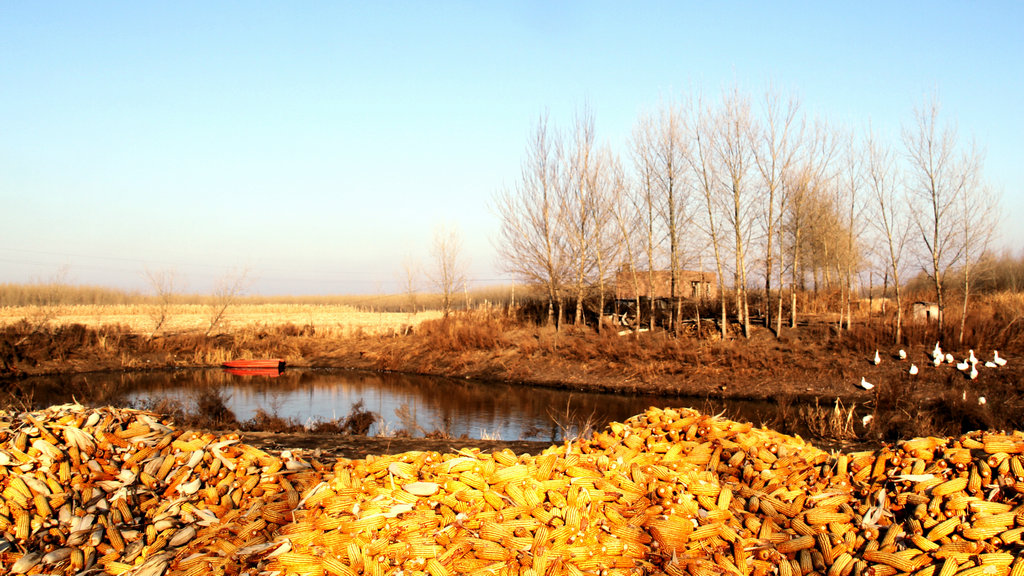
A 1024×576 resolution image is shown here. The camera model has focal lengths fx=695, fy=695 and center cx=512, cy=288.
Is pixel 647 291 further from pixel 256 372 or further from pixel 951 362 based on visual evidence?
pixel 256 372

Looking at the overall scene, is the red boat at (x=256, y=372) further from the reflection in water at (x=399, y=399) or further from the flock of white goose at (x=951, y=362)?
the flock of white goose at (x=951, y=362)

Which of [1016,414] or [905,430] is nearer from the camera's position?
[905,430]

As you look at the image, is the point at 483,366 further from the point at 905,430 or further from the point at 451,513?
the point at 451,513

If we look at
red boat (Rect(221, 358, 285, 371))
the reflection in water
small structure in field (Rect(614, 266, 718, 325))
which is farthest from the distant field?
small structure in field (Rect(614, 266, 718, 325))

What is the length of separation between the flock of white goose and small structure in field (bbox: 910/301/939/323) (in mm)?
1872

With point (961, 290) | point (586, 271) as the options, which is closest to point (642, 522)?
point (586, 271)

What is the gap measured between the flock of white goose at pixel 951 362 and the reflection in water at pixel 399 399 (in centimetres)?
399

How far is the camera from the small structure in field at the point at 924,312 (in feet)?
72.2

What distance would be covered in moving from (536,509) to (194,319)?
40.6 metres

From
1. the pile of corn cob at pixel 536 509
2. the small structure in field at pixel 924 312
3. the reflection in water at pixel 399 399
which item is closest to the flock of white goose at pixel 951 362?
the small structure in field at pixel 924 312

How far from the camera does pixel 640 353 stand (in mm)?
23031

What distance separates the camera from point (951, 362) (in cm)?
1936

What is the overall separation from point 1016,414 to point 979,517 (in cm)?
1176

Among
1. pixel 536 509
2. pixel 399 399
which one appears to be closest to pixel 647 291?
pixel 399 399
